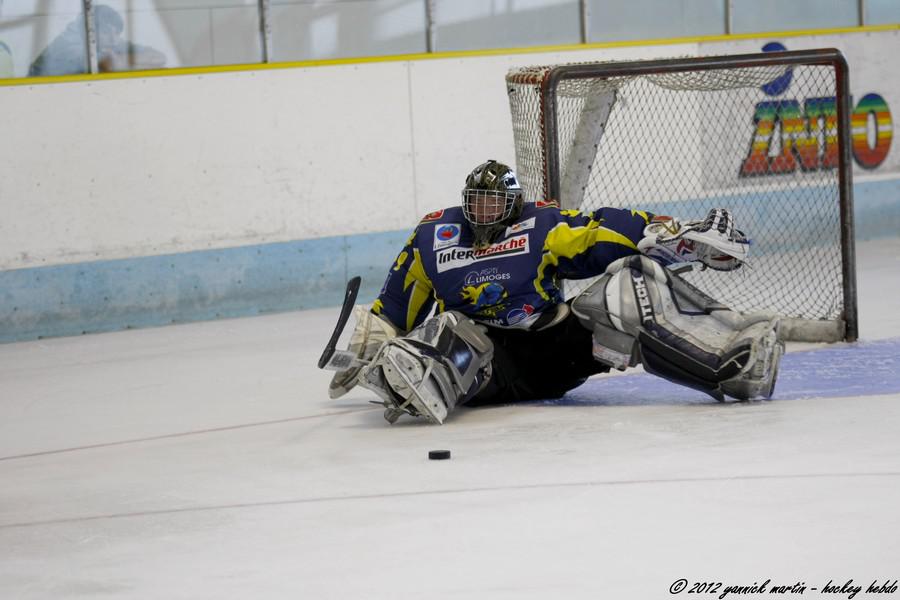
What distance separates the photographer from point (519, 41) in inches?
390

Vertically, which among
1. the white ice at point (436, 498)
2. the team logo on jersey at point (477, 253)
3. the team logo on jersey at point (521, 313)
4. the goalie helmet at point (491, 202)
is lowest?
the white ice at point (436, 498)

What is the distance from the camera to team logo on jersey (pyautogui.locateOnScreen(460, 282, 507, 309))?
216 inches

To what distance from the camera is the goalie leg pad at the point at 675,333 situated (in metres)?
5.25

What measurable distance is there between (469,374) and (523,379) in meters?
0.38

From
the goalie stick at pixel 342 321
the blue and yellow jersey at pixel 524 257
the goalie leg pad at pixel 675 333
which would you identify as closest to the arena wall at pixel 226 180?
the blue and yellow jersey at pixel 524 257

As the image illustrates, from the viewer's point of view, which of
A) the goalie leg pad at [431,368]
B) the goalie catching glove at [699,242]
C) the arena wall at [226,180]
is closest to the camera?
the goalie leg pad at [431,368]

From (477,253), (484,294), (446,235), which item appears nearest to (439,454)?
(484,294)

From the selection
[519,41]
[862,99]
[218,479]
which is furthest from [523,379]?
[862,99]

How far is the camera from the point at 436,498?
13.7 ft

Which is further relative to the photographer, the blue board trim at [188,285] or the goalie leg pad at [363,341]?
the blue board trim at [188,285]

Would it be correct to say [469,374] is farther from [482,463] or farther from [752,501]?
[752,501]

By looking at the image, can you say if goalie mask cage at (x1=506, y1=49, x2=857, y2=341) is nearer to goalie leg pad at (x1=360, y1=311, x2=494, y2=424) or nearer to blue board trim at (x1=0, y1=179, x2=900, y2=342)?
blue board trim at (x1=0, y1=179, x2=900, y2=342)

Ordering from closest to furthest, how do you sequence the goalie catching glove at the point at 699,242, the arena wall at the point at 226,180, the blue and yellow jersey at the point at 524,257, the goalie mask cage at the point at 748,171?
the goalie catching glove at the point at 699,242
the blue and yellow jersey at the point at 524,257
the arena wall at the point at 226,180
the goalie mask cage at the point at 748,171

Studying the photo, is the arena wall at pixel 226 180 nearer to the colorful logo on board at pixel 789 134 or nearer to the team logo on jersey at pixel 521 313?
the colorful logo on board at pixel 789 134
